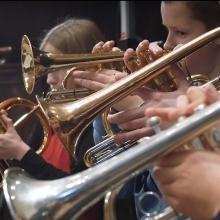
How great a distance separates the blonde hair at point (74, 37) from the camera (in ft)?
4.47

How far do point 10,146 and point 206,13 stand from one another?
60cm

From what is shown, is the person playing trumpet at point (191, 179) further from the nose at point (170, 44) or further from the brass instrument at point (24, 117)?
the brass instrument at point (24, 117)

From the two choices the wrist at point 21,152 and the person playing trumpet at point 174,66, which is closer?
the person playing trumpet at point 174,66

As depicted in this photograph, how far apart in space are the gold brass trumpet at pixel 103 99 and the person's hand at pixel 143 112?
0.09ft

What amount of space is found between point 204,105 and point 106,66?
48 cm

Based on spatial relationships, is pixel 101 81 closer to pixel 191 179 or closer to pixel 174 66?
pixel 174 66

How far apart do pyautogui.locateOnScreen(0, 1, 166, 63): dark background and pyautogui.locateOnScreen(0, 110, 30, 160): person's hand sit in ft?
3.38

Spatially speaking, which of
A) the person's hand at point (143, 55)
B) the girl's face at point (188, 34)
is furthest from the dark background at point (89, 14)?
the person's hand at point (143, 55)

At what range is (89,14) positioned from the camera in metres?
2.35

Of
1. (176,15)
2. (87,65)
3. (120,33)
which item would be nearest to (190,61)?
(176,15)

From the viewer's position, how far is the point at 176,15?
3.46 ft

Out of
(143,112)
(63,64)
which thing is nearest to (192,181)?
(143,112)

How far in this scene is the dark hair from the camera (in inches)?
42.4

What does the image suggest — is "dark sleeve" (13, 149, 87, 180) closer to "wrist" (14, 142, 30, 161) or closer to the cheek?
"wrist" (14, 142, 30, 161)
